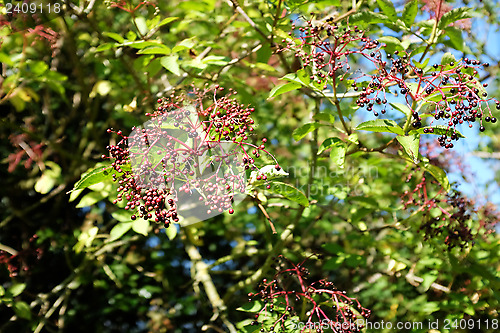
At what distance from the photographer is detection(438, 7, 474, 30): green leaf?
1631mm

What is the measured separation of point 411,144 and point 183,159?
2.45 feet

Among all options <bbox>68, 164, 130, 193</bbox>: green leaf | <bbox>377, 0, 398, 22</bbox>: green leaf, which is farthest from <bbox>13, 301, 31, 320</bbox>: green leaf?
<bbox>377, 0, 398, 22</bbox>: green leaf

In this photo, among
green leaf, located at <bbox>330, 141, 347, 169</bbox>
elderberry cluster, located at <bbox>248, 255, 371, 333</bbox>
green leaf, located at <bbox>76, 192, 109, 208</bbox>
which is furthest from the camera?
green leaf, located at <bbox>76, 192, 109, 208</bbox>

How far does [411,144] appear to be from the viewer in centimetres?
130

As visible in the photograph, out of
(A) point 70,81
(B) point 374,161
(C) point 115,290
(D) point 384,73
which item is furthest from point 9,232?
(D) point 384,73

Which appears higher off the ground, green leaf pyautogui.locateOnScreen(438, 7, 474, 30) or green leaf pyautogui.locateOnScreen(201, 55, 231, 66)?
green leaf pyautogui.locateOnScreen(438, 7, 474, 30)

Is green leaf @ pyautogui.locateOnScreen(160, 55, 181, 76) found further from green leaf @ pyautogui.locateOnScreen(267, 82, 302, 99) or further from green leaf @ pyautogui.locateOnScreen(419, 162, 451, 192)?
green leaf @ pyautogui.locateOnScreen(419, 162, 451, 192)

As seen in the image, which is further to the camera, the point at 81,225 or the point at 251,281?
the point at 81,225

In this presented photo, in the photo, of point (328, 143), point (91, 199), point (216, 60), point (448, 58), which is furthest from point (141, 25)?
point (448, 58)

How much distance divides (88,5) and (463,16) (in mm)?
1829

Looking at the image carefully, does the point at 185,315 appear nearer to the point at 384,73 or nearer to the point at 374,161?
the point at 374,161

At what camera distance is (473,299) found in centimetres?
226

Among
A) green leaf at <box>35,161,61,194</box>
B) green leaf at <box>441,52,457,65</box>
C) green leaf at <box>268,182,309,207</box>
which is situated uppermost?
green leaf at <box>441,52,457,65</box>

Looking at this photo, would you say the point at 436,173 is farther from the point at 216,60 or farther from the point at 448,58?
the point at 216,60
